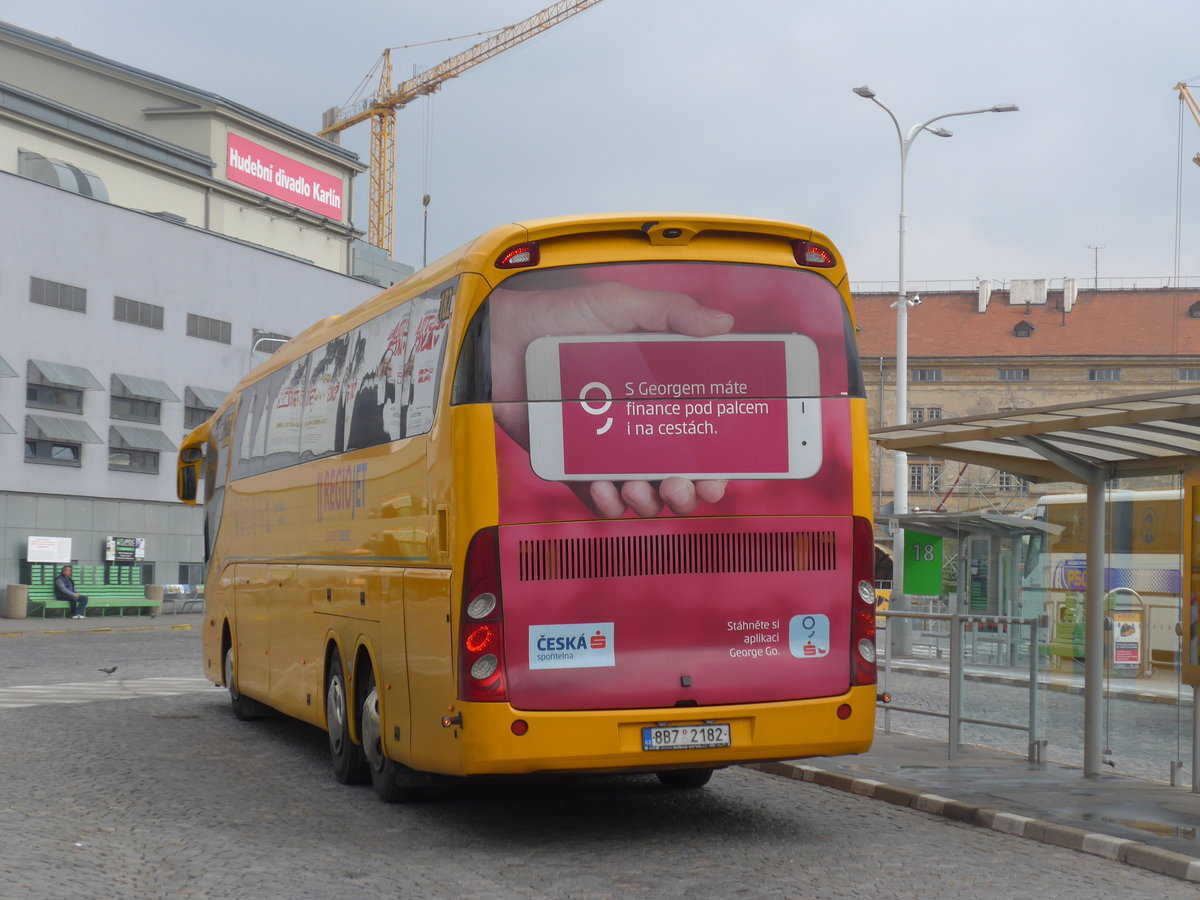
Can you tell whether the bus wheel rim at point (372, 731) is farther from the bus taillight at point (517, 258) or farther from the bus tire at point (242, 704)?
the bus tire at point (242, 704)

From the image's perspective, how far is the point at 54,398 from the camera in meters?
46.8

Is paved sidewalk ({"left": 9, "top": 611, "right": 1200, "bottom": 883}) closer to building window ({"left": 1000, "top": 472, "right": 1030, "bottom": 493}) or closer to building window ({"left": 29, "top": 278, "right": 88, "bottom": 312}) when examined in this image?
building window ({"left": 29, "top": 278, "right": 88, "bottom": 312})

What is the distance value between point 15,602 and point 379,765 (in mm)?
35439

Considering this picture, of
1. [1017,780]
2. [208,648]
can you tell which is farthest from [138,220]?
[1017,780]

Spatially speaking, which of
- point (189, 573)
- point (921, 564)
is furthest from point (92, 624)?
point (921, 564)

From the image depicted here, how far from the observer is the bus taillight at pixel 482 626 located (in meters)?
8.78

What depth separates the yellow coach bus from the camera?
8.84 meters

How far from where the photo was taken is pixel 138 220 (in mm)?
50969

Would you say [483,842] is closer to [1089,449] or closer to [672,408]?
[672,408]

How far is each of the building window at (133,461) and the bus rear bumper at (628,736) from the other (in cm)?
4283

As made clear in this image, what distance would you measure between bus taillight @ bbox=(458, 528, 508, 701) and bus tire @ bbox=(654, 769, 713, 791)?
10.4 feet

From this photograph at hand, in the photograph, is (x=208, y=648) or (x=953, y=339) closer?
(x=208, y=648)

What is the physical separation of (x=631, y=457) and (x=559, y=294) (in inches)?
39.6

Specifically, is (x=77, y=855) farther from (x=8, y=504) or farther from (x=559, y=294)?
(x=8, y=504)
